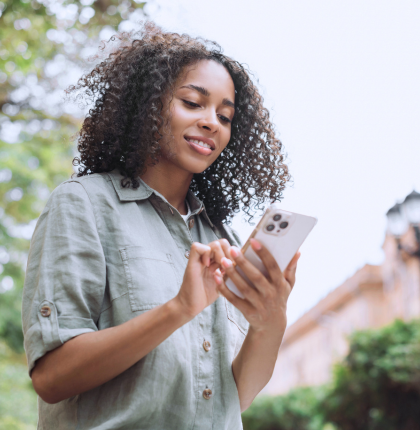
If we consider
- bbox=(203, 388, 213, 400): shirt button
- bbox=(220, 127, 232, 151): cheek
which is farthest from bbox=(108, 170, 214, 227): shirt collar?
bbox=(203, 388, 213, 400): shirt button

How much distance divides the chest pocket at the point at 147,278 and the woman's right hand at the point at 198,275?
19 centimetres

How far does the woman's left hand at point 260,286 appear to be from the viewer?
1.26m

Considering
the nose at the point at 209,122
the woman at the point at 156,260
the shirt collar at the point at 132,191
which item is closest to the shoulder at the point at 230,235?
the woman at the point at 156,260

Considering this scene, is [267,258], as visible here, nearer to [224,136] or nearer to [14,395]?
[224,136]

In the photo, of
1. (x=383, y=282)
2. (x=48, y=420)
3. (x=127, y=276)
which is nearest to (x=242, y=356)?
(x=127, y=276)

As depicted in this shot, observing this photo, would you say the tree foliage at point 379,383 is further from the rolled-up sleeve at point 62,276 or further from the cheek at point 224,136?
the rolled-up sleeve at point 62,276

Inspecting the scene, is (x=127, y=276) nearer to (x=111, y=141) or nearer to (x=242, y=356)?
(x=242, y=356)

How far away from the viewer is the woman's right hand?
125 centimetres

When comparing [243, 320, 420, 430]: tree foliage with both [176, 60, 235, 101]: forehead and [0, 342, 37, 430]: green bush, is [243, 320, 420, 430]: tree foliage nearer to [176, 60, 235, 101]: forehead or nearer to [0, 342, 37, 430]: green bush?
[0, 342, 37, 430]: green bush

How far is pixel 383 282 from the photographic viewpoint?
91.1 ft

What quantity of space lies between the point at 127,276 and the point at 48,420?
17.7 inches

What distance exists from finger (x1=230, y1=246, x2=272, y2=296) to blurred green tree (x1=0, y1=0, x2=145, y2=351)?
193cm

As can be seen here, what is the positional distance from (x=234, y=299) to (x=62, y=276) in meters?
0.46

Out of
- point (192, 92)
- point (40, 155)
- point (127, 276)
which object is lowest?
point (40, 155)
